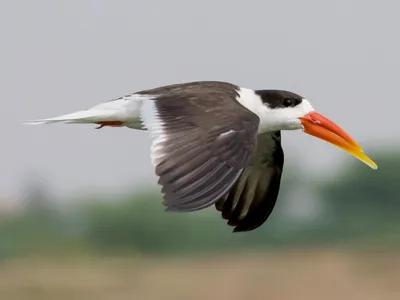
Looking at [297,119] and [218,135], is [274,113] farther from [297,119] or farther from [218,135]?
[218,135]

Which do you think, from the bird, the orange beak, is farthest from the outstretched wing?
the orange beak

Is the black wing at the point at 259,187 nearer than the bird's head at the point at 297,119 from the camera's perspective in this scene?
No

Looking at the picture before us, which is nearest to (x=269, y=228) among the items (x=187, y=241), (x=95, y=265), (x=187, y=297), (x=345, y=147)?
(x=187, y=241)

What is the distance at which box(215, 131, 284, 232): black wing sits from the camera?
13.1m

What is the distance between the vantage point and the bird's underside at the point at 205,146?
33.9 ft

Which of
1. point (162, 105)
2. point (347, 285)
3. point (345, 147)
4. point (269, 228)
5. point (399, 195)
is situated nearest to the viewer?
point (162, 105)

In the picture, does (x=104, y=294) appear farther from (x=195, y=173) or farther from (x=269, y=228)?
(x=195, y=173)

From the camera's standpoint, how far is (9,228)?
3756 cm

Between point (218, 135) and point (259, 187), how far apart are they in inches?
92.2

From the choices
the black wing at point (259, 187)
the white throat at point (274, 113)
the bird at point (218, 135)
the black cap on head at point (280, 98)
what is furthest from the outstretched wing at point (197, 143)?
the black wing at point (259, 187)

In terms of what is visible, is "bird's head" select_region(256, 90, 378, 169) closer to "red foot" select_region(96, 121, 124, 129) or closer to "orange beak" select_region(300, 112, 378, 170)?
"orange beak" select_region(300, 112, 378, 170)

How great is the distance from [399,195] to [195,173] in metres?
33.8

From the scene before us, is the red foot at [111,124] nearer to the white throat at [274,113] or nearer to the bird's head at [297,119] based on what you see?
the white throat at [274,113]

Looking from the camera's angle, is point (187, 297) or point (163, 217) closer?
point (187, 297)
